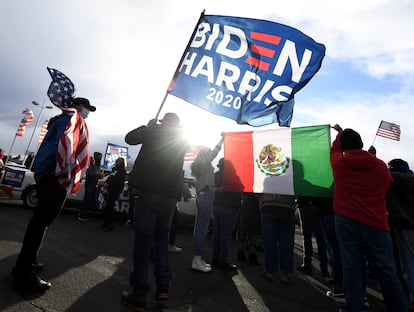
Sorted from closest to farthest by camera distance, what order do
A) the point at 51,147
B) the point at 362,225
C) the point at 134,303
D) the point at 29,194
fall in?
the point at 134,303, the point at 362,225, the point at 51,147, the point at 29,194

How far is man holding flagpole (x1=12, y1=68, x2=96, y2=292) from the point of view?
2.93m

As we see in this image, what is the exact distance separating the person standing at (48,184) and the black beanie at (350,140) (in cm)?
283

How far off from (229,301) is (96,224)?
5.20 metres

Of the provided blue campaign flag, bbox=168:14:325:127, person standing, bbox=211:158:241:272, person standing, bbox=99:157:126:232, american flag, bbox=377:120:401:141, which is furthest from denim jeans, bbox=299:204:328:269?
american flag, bbox=377:120:401:141

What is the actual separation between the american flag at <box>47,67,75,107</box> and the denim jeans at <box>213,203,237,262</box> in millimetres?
2718

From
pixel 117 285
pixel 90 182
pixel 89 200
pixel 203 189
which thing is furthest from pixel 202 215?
pixel 89 200

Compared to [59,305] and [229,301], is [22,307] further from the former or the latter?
[229,301]

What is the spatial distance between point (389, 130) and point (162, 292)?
13063 mm

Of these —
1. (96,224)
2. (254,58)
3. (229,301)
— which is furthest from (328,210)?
(96,224)

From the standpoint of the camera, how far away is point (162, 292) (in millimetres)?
3107

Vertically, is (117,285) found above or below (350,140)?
below

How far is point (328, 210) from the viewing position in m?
4.32

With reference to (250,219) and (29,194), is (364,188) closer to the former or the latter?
(250,219)

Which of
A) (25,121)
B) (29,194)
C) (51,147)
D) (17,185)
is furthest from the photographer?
(25,121)
